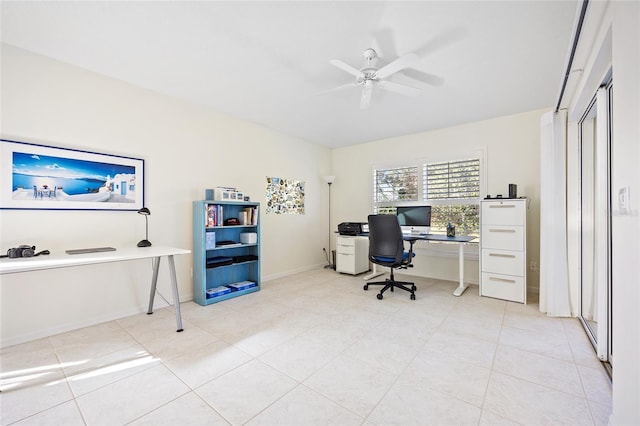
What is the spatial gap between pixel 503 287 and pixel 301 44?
11.5 ft

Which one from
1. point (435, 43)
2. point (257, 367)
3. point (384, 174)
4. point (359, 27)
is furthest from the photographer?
point (384, 174)

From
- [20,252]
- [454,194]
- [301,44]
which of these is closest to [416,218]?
[454,194]

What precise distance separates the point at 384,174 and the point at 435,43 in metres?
2.84

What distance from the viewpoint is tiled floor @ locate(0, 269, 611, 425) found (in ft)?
4.74

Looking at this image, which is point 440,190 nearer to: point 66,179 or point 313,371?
point 313,371

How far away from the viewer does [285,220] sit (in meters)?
4.68

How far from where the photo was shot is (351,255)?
15.1 ft

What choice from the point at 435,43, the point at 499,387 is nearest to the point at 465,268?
the point at 499,387

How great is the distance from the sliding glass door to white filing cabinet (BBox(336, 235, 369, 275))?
2778 mm

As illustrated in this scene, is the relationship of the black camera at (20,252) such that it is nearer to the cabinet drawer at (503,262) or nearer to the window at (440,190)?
the window at (440,190)

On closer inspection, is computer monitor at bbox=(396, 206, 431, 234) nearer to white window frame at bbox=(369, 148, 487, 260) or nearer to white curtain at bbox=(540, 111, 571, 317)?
white window frame at bbox=(369, 148, 487, 260)

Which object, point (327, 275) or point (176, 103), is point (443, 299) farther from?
point (176, 103)

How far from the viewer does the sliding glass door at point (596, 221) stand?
1.91m

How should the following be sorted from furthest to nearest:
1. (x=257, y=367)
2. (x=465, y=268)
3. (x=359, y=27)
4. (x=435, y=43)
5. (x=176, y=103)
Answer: (x=465, y=268), (x=176, y=103), (x=435, y=43), (x=359, y=27), (x=257, y=367)
